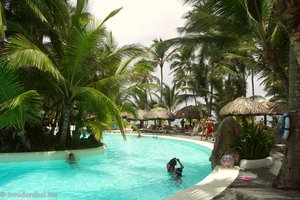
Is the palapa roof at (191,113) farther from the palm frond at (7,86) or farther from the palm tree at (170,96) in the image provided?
the palm frond at (7,86)

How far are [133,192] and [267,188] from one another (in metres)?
2.98

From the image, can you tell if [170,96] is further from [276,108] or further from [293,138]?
[293,138]

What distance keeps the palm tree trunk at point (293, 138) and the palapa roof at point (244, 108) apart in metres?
11.7

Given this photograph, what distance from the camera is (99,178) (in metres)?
9.49

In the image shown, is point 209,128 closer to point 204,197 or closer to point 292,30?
point 204,197

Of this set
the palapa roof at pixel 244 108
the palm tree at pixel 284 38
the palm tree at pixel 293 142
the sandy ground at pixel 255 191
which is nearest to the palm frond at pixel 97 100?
the palm tree at pixel 284 38

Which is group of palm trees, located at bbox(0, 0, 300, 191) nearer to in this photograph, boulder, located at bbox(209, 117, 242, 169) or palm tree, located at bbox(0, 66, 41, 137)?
palm tree, located at bbox(0, 66, 41, 137)

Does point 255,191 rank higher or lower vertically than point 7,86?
lower

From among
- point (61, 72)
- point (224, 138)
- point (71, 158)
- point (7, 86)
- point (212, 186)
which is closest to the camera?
point (212, 186)

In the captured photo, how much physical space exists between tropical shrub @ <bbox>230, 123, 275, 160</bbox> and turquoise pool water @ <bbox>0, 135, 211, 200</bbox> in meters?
1.35

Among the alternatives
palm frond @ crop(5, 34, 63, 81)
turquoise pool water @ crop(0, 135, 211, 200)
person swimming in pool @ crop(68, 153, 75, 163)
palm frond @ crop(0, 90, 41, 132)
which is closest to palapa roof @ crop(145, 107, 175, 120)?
turquoise pool water @ crop(0, 135, 211, 200)

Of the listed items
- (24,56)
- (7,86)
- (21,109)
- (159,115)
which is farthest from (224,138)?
(159,115)

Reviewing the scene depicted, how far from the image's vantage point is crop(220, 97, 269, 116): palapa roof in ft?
58.3

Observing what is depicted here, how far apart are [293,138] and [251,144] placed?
3016 millimetres
